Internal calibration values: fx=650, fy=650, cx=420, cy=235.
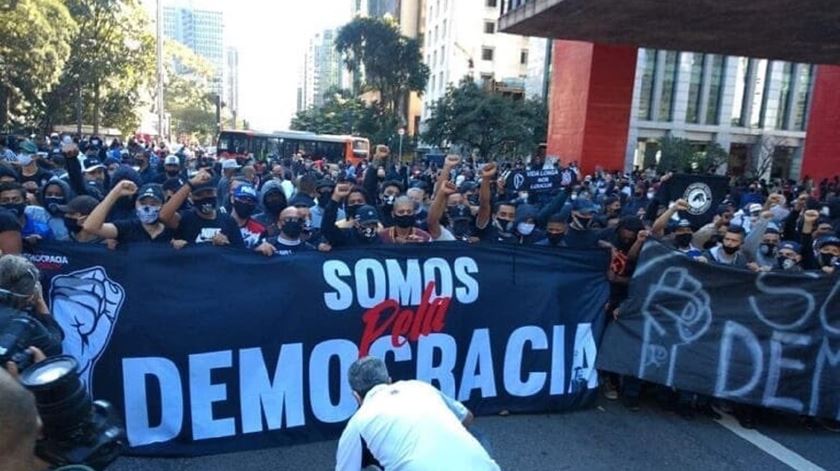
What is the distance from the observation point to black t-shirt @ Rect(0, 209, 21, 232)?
368 cm

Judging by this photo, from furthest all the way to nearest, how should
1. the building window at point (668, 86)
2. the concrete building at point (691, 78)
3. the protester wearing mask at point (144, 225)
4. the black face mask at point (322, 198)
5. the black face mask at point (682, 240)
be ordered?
the building window at point (668, 86) < the concrete building at point (691, 78) < the black face mask at point (322, 198) < the black face mask at point (682, 240) < the protester wearing mask at point (144, 225)

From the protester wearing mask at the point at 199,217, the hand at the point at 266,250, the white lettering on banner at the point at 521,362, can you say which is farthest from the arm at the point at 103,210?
the white lettering on banner at the point at 521,362

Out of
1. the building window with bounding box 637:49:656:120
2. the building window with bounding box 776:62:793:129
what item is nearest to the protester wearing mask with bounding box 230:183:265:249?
the building window with bounding box 637:49:656:120

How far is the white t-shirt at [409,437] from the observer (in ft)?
8.38

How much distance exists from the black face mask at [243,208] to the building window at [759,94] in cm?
4553

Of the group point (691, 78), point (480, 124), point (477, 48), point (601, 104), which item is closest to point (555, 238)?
point (601, 104)

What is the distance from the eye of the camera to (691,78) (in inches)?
1656

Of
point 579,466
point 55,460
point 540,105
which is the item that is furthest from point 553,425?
point 540,105

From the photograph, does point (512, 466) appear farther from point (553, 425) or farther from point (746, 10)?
point (746, 10)

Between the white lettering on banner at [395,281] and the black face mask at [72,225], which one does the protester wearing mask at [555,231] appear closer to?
the white lettering on banner at [395,281]

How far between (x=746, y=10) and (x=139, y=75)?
3172 centimetres

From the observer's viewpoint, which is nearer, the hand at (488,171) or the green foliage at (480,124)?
the hand at (488,171)

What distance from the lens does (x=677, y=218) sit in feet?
21.4

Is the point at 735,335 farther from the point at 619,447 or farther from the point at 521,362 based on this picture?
the point at 521,362
